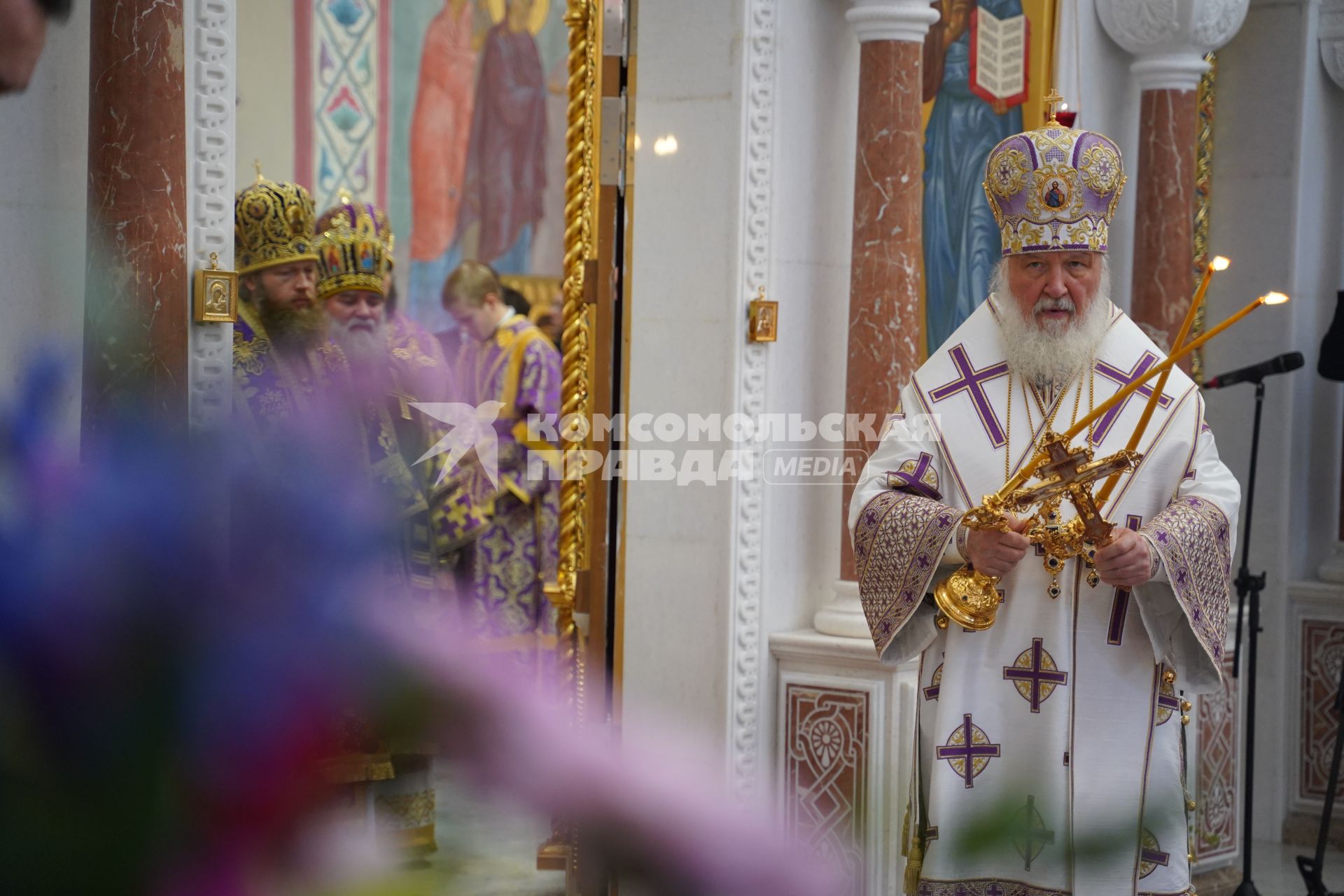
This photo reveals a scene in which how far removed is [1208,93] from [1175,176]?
0.56 meters

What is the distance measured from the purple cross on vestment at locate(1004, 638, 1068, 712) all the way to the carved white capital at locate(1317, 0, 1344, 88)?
13.2 feet

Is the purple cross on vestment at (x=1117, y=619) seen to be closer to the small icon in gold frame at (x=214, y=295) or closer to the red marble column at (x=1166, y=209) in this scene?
the small icon in gold frame at (x=214, y=295)

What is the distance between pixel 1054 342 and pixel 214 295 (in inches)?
68.8

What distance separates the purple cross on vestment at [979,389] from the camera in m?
3.46

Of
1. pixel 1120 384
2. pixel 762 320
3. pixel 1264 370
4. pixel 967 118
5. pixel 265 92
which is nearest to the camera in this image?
pixel 1120 384

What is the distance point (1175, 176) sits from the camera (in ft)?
20.6

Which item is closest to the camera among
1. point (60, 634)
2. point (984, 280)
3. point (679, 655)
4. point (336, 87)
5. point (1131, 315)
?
point (60, 634)

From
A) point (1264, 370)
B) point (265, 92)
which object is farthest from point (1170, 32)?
point (265, 92)

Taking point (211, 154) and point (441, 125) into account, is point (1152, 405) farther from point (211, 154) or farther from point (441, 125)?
point (441, 125)

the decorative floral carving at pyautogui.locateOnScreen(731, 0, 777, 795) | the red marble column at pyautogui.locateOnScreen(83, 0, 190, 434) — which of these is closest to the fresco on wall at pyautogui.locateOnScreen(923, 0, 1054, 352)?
the decorative floral carving at pyautogui.locateOnScreen(731, 0, 777, 795)

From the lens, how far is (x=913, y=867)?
3271 mm

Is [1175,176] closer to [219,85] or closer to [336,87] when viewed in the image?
[219,85]

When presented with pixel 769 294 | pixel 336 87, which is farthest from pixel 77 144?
pixel 336 87

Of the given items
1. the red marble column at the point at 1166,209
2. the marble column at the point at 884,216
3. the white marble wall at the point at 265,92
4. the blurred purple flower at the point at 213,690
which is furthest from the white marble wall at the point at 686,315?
the blurred purple flower at the point at 213,690
